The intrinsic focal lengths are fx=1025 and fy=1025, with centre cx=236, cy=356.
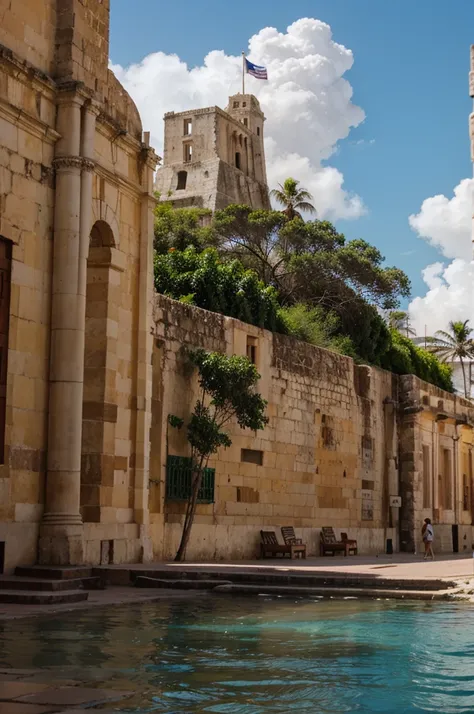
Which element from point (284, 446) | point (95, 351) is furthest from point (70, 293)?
point (284, 446)

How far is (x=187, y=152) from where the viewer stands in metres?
81.8

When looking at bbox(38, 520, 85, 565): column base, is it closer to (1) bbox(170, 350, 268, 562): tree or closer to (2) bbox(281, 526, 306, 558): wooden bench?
(1) bbox(170, 350, 268, 562): tree

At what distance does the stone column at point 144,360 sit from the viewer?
53.6 feet

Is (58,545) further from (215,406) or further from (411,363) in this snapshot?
(411,363)

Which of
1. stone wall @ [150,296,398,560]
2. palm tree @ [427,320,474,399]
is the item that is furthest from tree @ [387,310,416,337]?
stone wall @ [150,296,398,560]

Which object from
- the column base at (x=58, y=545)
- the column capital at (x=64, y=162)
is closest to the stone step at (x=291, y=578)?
the column base at (x=58, y=545)

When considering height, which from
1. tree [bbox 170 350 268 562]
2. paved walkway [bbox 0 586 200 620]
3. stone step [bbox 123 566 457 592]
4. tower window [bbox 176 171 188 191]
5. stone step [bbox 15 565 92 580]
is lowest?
paved walkway [bbox 0 586 200 620]

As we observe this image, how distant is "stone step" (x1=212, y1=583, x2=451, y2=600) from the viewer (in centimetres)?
1234

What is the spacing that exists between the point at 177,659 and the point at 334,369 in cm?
1941

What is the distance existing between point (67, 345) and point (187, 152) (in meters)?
69.6

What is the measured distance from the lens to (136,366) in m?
16.6

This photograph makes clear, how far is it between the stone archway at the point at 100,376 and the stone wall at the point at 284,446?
2368 mm

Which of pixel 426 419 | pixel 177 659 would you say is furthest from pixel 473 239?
pixel 426 419

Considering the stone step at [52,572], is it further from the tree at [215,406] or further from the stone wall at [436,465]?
the stone wall at [436,465]
